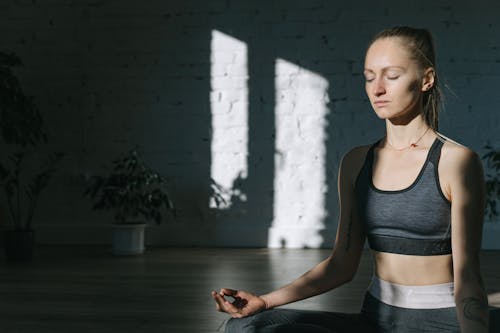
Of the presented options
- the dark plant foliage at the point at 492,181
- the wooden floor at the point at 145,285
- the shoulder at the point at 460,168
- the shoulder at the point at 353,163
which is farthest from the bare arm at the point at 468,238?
the dark plant foliage at the point at 492,181

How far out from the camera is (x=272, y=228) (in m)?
5.45

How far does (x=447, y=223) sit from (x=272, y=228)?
409 cm

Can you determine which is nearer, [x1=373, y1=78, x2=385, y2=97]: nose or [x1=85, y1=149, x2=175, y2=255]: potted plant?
[x1=373, y1=78, x2=385, y2=97]: nose

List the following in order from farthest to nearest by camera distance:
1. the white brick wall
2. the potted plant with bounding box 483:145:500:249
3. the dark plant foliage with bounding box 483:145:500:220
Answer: the white brick wall < the potted plant with bounding box 483:145:500:249 < the dark plant foliage with bounding box 483:145:500:220

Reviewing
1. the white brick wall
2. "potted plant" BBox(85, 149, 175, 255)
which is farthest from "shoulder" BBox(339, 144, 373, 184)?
the white brick wall

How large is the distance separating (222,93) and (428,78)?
4105mm

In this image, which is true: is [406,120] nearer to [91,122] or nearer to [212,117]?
[212,117]

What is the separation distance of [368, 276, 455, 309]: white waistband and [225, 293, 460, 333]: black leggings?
1 centimetres

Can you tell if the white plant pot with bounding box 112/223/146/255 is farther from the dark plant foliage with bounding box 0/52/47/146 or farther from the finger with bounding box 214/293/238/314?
the finger with bounding box 214/293/238/314

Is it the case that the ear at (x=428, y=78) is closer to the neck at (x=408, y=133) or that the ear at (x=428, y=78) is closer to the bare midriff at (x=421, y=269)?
the neck at (x=408, y=133)

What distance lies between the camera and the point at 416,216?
1391 mm

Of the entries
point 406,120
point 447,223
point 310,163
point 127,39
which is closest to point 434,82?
point 406,120

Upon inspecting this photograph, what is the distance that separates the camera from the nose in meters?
1.41

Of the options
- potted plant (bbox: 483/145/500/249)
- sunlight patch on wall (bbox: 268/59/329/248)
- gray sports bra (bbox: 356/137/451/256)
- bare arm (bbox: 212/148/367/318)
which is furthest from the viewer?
sunlight patch on wall (bbox: 268/59/329/248)
